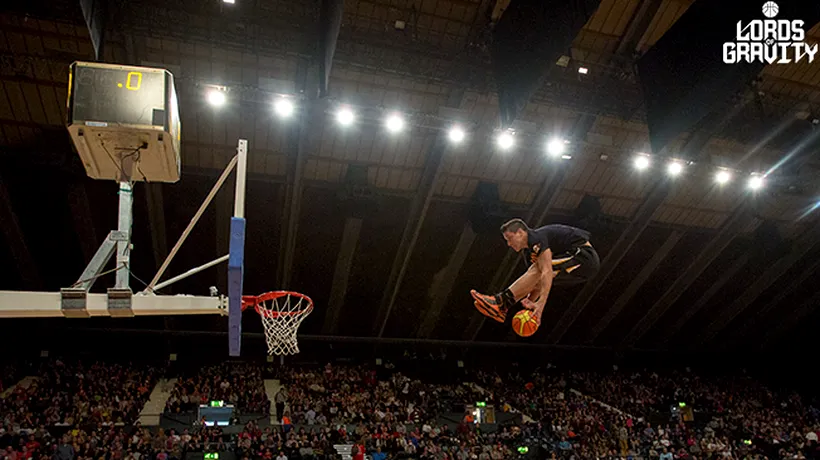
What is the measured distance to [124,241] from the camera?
515 centimetres

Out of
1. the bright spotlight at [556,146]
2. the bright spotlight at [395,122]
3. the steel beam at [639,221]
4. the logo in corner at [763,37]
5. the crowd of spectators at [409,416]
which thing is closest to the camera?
the logo in corner at [763,37]

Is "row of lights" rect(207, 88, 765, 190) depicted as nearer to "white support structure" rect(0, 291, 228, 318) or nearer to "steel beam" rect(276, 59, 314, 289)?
"steel beam" rect(276, 59, 314, 289)

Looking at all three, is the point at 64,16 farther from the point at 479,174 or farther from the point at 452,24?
the point at 479,174

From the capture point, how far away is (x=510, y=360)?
24672 millimetres

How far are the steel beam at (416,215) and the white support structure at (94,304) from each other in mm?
10698

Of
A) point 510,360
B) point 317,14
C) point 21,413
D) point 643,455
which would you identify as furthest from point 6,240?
point 643,455

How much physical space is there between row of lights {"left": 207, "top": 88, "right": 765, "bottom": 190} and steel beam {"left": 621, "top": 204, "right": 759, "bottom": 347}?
285 centimetres

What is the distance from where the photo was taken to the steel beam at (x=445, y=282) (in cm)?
1953

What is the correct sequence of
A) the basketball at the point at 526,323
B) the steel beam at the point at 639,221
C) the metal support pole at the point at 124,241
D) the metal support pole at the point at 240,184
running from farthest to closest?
the steel beam at the point at 639,221
the basketball at the point at 526,323
the metal support pole at the point at 240,184
the metal support pole at the point at 124,241

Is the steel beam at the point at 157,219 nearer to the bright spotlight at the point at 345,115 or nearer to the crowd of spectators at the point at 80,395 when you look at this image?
the crowd of spectators at the point at 80,395

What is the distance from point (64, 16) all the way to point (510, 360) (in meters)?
19.7

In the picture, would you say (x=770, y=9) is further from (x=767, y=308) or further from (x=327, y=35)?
(x=767, y=308)

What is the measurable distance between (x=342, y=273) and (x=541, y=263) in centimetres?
1368

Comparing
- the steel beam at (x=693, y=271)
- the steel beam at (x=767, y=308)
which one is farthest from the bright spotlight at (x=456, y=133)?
the steel beam at (x=767, y=308)
